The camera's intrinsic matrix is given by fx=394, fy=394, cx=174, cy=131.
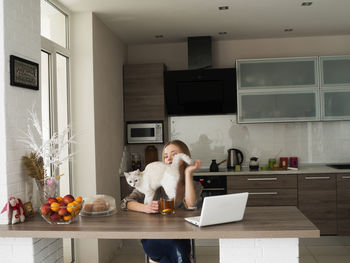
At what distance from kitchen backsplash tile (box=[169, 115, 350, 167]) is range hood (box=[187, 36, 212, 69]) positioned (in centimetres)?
81

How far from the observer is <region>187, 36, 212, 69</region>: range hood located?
17.5ft

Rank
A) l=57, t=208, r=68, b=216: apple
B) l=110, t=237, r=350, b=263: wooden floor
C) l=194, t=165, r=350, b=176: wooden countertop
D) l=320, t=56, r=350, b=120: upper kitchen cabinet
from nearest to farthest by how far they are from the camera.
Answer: l=57, t=208, r=68, b=216: apple
l=110, t=237, r=350, b=263: wooden floor
l=194, t=165, r=350, b=176: wooden countertop
l=320, t=56, r=350, b=120: upper kitchen cabinet

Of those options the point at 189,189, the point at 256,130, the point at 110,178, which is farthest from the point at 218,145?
the point at 189,189

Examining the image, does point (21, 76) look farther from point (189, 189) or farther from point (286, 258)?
point (286, 258)

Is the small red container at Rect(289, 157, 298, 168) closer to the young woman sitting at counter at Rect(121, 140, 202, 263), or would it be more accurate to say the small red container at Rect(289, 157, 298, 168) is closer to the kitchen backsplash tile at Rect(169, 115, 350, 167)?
the kitchen backsplash tile at Rect(169, 115, 350, 167)

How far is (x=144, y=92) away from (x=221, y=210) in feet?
11.3

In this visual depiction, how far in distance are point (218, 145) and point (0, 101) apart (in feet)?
12.0

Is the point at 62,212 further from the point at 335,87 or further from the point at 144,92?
the point at 335,87

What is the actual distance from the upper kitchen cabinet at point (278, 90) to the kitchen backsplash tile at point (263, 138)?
389mm

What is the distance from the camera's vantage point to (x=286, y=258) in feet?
7.11

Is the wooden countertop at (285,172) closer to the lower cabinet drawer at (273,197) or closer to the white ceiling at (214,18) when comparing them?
the lower cabinet drawer at (273,197)

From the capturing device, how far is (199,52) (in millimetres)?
5367

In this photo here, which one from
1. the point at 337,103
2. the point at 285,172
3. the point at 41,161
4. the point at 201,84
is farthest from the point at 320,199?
the point at 41,161

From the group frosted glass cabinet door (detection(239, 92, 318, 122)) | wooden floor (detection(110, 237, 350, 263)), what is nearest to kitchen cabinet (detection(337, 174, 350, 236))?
wooden floor (detection(110, 237, 350, 263))
